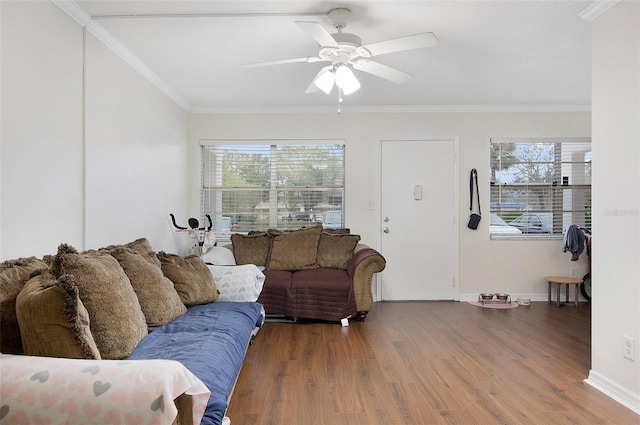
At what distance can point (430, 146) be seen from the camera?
17.3ft

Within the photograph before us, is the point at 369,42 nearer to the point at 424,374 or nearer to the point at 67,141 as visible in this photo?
the point at 67,141

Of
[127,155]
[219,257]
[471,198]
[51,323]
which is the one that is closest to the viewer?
[51,323]

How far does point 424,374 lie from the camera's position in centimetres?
277

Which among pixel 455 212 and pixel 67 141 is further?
pixel 455 212

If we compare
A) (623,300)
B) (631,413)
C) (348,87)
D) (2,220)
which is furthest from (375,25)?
(631,413)

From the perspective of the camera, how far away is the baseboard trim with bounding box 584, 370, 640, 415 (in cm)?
229

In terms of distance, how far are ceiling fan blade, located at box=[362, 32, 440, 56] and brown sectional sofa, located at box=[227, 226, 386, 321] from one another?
209 cm

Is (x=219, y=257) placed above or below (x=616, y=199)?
below

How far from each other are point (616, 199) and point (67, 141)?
3.47m

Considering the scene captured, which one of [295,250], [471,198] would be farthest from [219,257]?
[471,198]

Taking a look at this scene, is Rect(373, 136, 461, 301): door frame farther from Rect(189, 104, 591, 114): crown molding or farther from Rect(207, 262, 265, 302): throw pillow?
Rect(207, 262, 265, 302): throw pillow

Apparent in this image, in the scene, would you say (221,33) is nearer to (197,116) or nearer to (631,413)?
(197,116)

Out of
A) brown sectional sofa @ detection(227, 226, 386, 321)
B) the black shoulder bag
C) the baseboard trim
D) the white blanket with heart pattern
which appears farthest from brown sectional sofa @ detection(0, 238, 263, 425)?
the black shoulder bag

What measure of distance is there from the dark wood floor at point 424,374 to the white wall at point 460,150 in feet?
3.22
